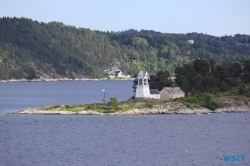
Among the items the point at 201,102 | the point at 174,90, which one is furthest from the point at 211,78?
the point at 201,102

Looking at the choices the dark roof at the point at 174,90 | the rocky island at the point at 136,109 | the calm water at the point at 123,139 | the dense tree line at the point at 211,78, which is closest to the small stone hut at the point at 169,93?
the dark roof at the point at 174,90

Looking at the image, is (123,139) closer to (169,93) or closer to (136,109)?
(136,109)

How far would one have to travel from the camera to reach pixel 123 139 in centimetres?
7331

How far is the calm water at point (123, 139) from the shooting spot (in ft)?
194

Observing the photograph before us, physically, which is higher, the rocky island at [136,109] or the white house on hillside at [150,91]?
the white house on hillside at [150,91]

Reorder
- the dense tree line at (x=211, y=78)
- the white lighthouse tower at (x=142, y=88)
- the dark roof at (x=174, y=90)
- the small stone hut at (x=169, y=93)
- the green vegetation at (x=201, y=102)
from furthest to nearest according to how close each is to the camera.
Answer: the dense tree line at (x=211, y=78), the dark roof at (x=174, y=90), the small stone hut at (x=169, y=93), the white lighthouse tower at (x=142, y=88), the green vegetation at (x=201, y=102)

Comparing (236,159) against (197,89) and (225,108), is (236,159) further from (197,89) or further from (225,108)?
(197,89)

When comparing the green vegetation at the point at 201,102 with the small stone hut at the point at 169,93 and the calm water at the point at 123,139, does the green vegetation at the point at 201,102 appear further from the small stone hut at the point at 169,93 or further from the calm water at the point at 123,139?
the small stone hut at the point at 169,93

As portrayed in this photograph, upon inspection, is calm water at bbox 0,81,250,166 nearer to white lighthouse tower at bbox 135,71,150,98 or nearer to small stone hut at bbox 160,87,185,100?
white lighthouse tower at bbox 135,71,150,98

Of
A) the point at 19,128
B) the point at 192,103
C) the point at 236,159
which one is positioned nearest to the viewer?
the point at 236,159

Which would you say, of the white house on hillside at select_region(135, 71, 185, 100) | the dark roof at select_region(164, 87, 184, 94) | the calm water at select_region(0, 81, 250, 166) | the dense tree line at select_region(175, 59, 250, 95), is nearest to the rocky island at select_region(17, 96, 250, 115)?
the calm water at select_region(0, 81, 250, 166)

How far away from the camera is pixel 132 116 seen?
310ft

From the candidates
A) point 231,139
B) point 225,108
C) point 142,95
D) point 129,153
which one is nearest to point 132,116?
point 142,95

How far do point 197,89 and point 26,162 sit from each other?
6110 cm
